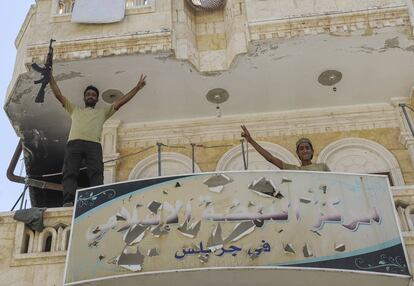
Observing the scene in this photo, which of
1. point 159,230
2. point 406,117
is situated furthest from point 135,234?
point 406,117

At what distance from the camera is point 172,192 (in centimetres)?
714

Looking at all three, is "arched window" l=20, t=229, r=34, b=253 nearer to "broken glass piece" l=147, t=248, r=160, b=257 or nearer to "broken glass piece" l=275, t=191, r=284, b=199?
"broken glass piece" l=147, t=248, r=160, b=257

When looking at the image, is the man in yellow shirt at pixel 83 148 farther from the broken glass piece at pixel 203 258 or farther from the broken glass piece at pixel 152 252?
the broken glass piece at pixel 203 258

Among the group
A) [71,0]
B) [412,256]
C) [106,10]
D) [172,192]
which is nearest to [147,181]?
[172,192]

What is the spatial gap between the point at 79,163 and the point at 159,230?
2087 millimetres

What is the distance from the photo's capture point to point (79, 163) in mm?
8391

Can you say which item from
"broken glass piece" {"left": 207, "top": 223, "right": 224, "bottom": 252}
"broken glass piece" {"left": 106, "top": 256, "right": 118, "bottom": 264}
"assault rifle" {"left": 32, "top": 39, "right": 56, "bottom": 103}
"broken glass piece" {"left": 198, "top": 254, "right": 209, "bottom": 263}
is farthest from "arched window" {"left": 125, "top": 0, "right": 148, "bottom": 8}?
"broken glass piece" {"left": 198, "top": 254, "right": 209, "bottom": 263}

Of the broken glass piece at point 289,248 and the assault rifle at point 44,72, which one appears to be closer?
the broken glass piece at point 289,248

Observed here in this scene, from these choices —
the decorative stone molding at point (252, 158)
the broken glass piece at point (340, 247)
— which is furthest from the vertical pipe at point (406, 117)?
the broken glass piece at point (340, 247)

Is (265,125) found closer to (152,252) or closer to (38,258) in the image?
(152,252)

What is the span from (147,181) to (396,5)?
16.8ft

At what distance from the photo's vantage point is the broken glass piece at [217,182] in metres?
7.11

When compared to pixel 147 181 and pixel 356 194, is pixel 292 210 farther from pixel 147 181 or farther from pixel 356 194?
pixel 147 181

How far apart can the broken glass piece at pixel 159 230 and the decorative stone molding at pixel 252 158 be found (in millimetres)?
3923
